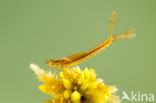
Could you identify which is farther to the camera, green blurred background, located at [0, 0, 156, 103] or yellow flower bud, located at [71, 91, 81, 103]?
green blurred background, located at [0, 0, 156, 103]

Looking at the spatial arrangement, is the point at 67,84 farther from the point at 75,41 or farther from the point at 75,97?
the point at 75,41

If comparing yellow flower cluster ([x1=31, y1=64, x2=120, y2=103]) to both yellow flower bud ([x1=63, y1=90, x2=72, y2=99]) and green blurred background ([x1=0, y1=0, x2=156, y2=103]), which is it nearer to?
yellow flower bud ([x1=63, y1=90, x2=72, y2=99])

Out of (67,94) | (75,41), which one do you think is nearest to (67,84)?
(67,94)

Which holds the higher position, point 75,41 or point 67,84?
point 75,41

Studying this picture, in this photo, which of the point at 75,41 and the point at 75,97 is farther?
the point at 75,41

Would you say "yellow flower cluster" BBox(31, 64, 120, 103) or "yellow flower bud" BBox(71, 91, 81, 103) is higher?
"yellow flower cluster" BBox(31, 64, 120, 103)

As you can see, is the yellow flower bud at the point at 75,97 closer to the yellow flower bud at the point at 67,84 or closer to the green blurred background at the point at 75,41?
the yellow flower bud at the point at 67,84

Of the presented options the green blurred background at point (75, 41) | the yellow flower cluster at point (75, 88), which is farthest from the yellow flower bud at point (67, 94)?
the green blurred background at point (75, 41)

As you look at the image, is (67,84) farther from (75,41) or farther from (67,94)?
(75,41)

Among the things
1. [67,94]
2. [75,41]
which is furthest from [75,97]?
[75,41]

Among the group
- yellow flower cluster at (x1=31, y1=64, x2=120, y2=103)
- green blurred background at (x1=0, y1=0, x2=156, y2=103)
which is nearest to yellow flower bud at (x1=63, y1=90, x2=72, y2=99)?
yellow flower cluster at (x1=31, y1=64, x2=120, y2=103)
